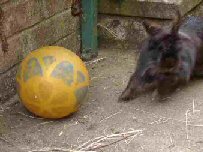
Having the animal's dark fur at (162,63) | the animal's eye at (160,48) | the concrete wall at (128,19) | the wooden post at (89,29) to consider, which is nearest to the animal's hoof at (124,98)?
the animal's dark fur at (162,63)

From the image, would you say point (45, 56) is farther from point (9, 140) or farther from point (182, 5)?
point (182, 5)

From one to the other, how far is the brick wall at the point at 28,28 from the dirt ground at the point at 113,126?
0.32 meters

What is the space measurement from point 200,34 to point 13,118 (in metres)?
2.22

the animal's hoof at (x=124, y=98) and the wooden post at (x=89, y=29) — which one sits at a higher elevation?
the wooden post at (x=89, y=29)

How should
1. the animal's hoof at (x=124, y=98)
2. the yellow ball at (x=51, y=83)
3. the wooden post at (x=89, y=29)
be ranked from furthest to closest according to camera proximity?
the wooden post at (x=89, y=29) → the animal's hoof at (x=124, y=98) → the yellow ball at (x=51, y=83)

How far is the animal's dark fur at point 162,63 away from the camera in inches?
194

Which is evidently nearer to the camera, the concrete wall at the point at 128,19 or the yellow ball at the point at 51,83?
the yellow ball at the point at 51,83

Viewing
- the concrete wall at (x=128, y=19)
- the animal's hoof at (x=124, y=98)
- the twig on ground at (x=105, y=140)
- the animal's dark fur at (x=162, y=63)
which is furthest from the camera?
the concrete wall at (x=128, y=19)

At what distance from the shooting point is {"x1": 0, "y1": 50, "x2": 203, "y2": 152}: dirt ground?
4.24m

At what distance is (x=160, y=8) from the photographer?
632 centimetres

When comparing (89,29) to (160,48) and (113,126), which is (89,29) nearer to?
(160,48)

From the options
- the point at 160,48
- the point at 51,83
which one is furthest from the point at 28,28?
the point at 160,48

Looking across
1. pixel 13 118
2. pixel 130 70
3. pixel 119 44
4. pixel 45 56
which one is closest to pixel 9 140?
pixel 13 118

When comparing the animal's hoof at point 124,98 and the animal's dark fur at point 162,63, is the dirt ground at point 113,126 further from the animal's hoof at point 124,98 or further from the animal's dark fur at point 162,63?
the animal's dark fur at point 162,63
